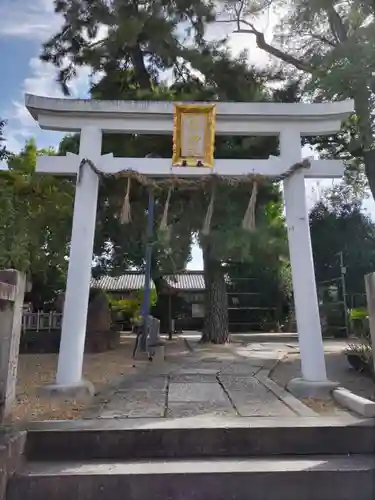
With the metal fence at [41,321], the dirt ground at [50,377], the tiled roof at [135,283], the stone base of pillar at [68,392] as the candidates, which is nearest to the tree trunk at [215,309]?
the dirt ground at [50,377]

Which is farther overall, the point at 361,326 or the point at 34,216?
the point at 361,326

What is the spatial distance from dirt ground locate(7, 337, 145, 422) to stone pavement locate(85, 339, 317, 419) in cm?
25

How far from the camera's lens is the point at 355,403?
4266 millimetres

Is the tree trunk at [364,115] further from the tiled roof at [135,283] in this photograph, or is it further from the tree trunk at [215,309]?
the tiled roof at [135,283]

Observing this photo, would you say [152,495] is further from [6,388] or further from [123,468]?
[6,388]

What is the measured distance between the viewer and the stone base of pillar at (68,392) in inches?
195

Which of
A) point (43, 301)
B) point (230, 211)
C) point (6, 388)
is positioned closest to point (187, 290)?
point (43, 301)

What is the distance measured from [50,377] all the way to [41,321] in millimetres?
5447

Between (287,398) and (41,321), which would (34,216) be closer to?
(41,321)

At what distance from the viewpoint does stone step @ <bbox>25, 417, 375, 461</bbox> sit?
3445 millimetres

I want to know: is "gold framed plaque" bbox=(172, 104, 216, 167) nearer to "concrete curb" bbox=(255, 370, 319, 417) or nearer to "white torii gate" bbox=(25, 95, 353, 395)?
"white torii gate" bbox=(25, 95, 353, 395)

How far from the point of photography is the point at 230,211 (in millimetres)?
8125

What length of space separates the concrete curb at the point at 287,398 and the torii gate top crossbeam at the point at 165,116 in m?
3.15

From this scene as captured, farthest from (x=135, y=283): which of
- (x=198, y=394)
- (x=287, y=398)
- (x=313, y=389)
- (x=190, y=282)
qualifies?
(x=287, y=398)
